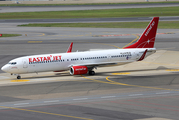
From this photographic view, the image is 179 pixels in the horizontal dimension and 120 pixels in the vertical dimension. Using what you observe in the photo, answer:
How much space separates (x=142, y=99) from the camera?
36250mm

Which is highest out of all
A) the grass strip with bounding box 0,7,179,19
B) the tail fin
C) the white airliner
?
the grass strip with bounding box 0,7,179,19

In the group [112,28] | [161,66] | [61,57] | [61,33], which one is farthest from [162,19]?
[61,57]

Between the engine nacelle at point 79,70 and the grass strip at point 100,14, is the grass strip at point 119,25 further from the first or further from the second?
the engine nacelle at point 79,70

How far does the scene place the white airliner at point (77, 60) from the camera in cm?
4991

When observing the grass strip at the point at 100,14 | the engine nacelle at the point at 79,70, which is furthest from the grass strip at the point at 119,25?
the engine nacelle at the point at 79,70

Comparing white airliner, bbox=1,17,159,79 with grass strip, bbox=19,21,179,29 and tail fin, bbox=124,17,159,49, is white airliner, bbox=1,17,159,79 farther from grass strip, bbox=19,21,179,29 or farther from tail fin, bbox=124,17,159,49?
grass strip, bbox=19,21,179,29

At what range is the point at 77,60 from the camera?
5219 cm

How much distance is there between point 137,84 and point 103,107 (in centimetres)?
1234

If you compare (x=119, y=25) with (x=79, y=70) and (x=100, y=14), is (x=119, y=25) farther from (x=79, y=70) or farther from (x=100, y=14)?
(x=79, y=70)

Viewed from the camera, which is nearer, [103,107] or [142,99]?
[103,107]

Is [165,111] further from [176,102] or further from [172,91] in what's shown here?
[172,91]

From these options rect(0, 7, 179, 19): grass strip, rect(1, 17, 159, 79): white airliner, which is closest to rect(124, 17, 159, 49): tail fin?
rect(1, 17, 159, 79): white airliner

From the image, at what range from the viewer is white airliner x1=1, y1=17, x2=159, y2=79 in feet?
164

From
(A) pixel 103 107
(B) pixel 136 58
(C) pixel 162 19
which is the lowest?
(A) pixel 103 107
